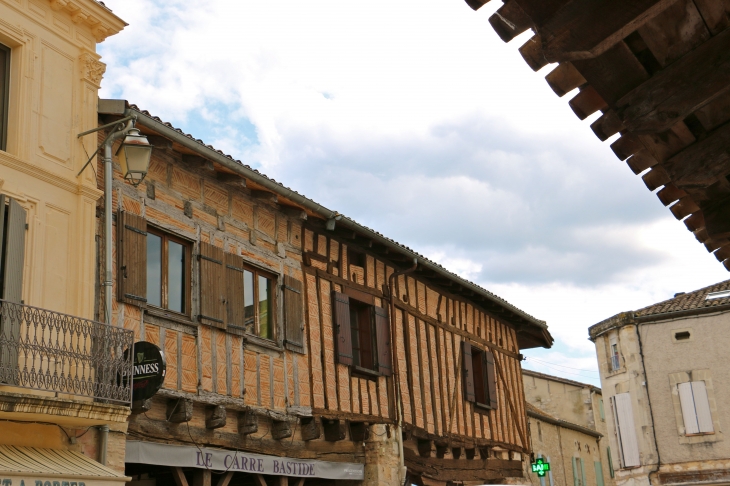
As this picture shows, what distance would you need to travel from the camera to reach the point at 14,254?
7.92 m

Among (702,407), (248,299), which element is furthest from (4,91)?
(702,407)

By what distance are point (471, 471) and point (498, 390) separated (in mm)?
2081

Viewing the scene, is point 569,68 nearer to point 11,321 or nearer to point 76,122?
point 11,321

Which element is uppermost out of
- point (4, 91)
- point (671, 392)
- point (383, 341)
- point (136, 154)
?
point (4, 91)

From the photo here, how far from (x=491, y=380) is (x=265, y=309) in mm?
6818

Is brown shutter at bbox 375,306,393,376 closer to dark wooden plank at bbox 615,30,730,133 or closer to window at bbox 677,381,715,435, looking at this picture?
dark wooden plank at bbox 615,30,730,133

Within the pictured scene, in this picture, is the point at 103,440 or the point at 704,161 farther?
the point at 103,440

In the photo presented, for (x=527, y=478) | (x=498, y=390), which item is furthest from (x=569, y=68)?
(x=527, y=478)

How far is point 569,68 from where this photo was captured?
283 centimetres

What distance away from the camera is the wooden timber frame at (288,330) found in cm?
939

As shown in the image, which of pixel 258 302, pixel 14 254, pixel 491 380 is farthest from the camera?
pixel 491 380

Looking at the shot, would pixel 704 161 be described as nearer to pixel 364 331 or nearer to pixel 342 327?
pixel 342 327

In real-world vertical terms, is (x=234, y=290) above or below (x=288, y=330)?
above

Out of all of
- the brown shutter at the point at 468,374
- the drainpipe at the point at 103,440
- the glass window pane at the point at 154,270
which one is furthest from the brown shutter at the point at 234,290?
the brown shutter at the point at 468,374
